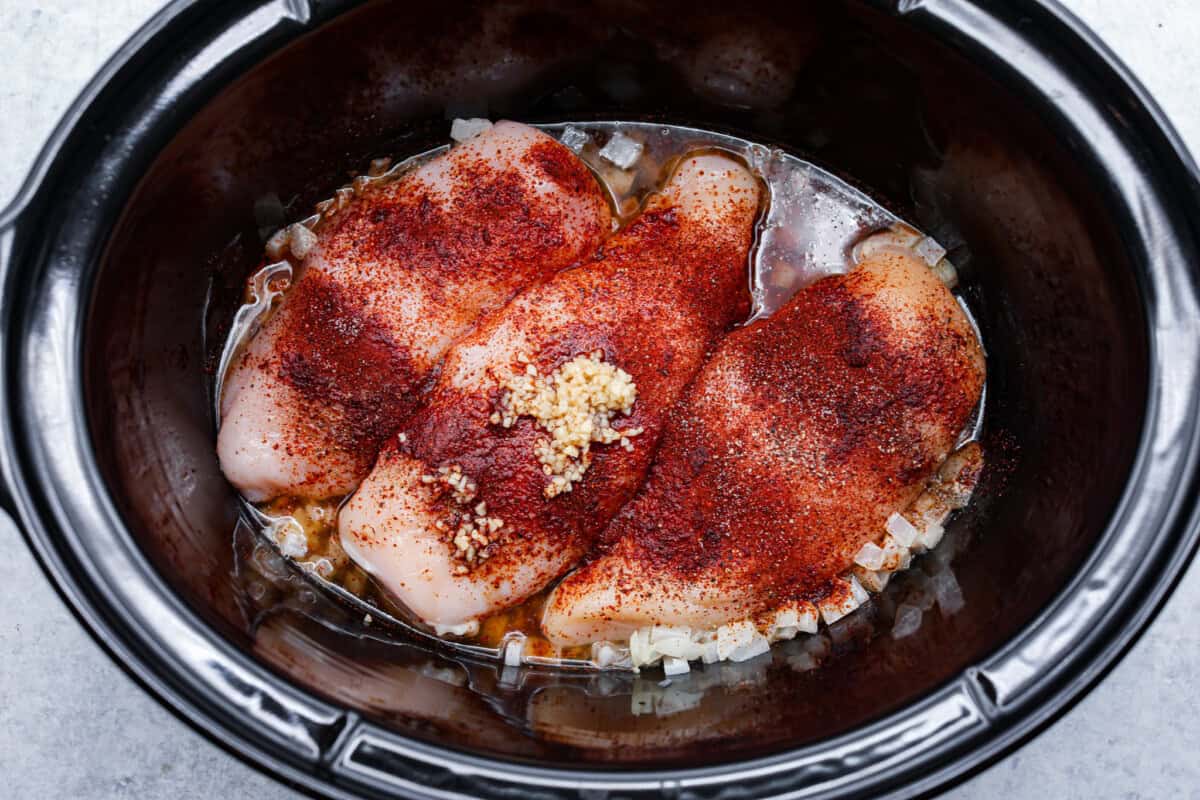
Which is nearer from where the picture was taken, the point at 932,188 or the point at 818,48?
the point at 818,48

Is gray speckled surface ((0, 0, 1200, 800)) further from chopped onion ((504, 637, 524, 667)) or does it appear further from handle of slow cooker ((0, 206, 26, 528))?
handle of slow cooker ((0, 206, 26, 528))

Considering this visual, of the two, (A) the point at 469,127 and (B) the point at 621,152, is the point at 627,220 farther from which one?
(A) the point at 469,127

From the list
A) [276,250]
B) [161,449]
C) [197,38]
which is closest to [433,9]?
[197,38]

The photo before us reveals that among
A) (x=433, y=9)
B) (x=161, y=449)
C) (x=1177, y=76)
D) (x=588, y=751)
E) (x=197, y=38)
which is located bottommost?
(x=588, y=751)

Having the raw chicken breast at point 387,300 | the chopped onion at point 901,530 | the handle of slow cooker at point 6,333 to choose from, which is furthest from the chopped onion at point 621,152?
the handle of slow cooker at point 6,333

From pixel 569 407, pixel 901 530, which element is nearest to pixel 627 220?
pixel 569 407

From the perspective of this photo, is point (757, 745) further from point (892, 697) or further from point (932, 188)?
point (932, 188)

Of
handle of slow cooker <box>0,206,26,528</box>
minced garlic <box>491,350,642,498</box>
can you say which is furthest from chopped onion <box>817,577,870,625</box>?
handle of slow cooker <box>0,206,26,528</box>
